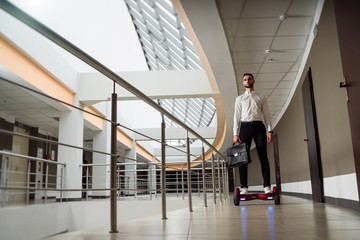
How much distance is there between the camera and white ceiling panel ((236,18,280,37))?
12.7 ft

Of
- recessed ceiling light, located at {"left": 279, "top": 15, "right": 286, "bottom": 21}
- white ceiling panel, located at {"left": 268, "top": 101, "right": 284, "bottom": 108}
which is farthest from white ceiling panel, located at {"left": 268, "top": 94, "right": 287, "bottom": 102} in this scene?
recessed ceiling light, located at {"left": 279, "top": 15, "right": 286, "bottom": 21}

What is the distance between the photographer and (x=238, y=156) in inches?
120

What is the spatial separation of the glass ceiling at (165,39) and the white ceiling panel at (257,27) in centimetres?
324

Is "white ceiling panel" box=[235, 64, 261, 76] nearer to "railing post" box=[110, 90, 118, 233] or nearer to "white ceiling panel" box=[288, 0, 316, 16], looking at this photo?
"white ceiling panel" box=[288, 0, 316, 16]

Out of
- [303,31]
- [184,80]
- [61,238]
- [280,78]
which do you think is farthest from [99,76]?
[61,238]

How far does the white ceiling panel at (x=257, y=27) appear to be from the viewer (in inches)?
152

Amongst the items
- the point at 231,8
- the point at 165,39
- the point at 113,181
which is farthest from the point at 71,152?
the point at 113,181

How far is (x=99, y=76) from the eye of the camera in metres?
7.18

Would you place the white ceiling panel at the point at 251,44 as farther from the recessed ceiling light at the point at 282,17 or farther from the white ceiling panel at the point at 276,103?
the white ceiling panel at the point at 276,103

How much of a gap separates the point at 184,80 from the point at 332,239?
589 centimetres

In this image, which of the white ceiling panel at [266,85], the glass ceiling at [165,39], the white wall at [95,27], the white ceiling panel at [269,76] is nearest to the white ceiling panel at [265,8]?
the white ceiling panel at [269,76]

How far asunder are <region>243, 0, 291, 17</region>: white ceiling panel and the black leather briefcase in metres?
1.53

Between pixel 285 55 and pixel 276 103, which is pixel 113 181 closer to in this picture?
pixel 285 55

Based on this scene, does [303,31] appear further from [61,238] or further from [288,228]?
[61,238]
